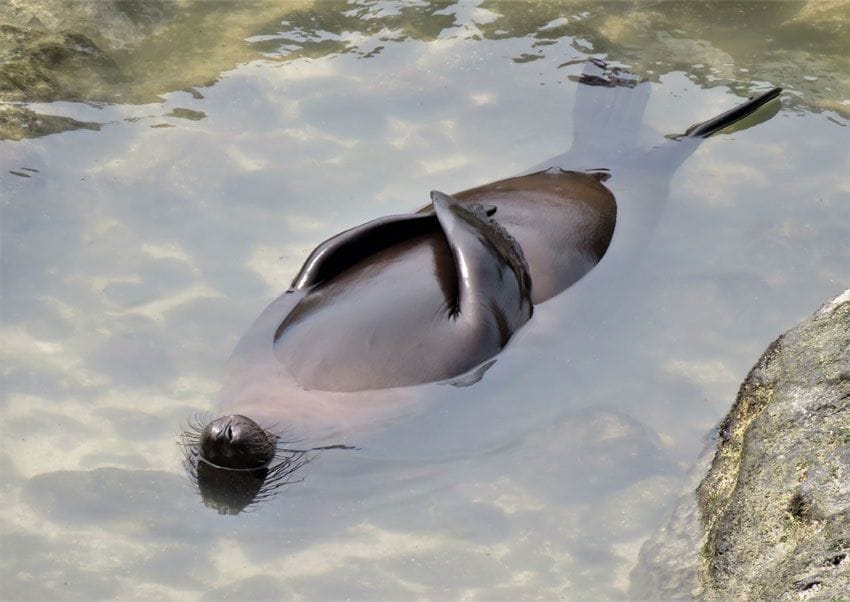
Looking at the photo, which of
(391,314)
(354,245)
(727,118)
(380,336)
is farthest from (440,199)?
(727,118)

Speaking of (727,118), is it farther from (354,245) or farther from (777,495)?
(777,495)

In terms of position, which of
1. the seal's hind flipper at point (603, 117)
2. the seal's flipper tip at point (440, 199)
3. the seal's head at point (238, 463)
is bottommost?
the seal's head at point (238, 463)

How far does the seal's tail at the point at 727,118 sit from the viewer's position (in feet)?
20.3

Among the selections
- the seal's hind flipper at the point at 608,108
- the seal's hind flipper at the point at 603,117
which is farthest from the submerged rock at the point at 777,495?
the seal's hind flipper at the point at 608,108

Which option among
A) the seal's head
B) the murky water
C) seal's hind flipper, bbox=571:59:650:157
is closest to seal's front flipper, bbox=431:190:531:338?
the murky water

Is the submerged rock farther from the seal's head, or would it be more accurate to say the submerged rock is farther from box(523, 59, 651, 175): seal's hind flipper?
box(523, 59, 651, 175): seal's hind flipper

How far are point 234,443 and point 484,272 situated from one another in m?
1.28

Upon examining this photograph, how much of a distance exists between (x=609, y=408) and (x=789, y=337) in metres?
0.88

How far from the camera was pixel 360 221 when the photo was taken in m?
5.71

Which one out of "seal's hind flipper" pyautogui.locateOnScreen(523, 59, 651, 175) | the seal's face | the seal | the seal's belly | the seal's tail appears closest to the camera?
Answer: the seal's face

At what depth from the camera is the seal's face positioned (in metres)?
4.06

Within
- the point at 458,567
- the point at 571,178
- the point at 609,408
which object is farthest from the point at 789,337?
the point at 571,178

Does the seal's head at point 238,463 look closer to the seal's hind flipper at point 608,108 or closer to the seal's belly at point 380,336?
the seal's belly at point 380,336

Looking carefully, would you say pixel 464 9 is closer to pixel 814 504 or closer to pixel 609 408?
pixel 609 408
